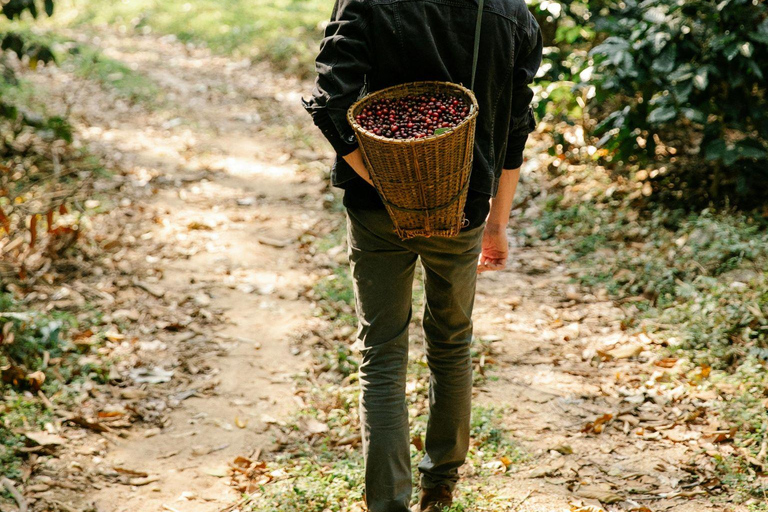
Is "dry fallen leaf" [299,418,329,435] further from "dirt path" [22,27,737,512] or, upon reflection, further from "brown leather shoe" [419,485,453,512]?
"brown leather shoe" [419,485,453,512]

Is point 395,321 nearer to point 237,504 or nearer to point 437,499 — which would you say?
point 437,499

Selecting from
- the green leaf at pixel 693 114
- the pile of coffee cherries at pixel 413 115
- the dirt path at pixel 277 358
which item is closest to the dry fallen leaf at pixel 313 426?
the dirt path at pixel 277 358

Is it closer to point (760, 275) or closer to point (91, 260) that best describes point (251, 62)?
point (91, 260)

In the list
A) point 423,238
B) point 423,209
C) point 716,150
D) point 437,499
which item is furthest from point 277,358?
point 716,150

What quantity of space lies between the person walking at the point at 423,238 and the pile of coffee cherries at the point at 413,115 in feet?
0.30

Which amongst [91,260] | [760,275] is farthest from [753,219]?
[91,260]

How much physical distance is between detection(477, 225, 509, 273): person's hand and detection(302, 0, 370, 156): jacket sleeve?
2.62 ft

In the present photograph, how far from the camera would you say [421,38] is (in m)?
1.94

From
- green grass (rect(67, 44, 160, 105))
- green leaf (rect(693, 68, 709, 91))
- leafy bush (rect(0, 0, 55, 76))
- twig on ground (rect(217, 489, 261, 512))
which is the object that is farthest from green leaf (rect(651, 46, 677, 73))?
green grass (rect(67, 44, 160, 105))

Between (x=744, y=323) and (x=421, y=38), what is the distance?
267 centimetres

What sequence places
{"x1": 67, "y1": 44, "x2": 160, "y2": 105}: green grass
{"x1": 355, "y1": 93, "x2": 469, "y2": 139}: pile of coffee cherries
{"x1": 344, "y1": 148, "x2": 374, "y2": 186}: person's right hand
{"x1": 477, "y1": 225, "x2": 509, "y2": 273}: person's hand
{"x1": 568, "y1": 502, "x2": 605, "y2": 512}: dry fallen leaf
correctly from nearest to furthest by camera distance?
{"x1": 355, "y1": 93, "x2": 469, "y2": 139}: pile of coffee cherries, {"x1": 344, "y1": 148, "x2": 374, "y2": 186}: person's right hand, {"x1": 477, "y1": 225, "x2": 509, "y2": 273}: person's hand, {"x1": 568, "y1": 502, "x2": 605, "y2": 512}: dry fallen leaf, {"x1": 67, "y1": 44, "x2": 160, "y2": 105}: green grass

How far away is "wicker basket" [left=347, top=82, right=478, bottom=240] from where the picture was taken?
1.81 meters

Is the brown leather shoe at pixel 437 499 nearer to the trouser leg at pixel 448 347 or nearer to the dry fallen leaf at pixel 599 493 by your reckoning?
the trouser leg at pixel 448 347

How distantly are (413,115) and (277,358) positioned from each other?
244cm
